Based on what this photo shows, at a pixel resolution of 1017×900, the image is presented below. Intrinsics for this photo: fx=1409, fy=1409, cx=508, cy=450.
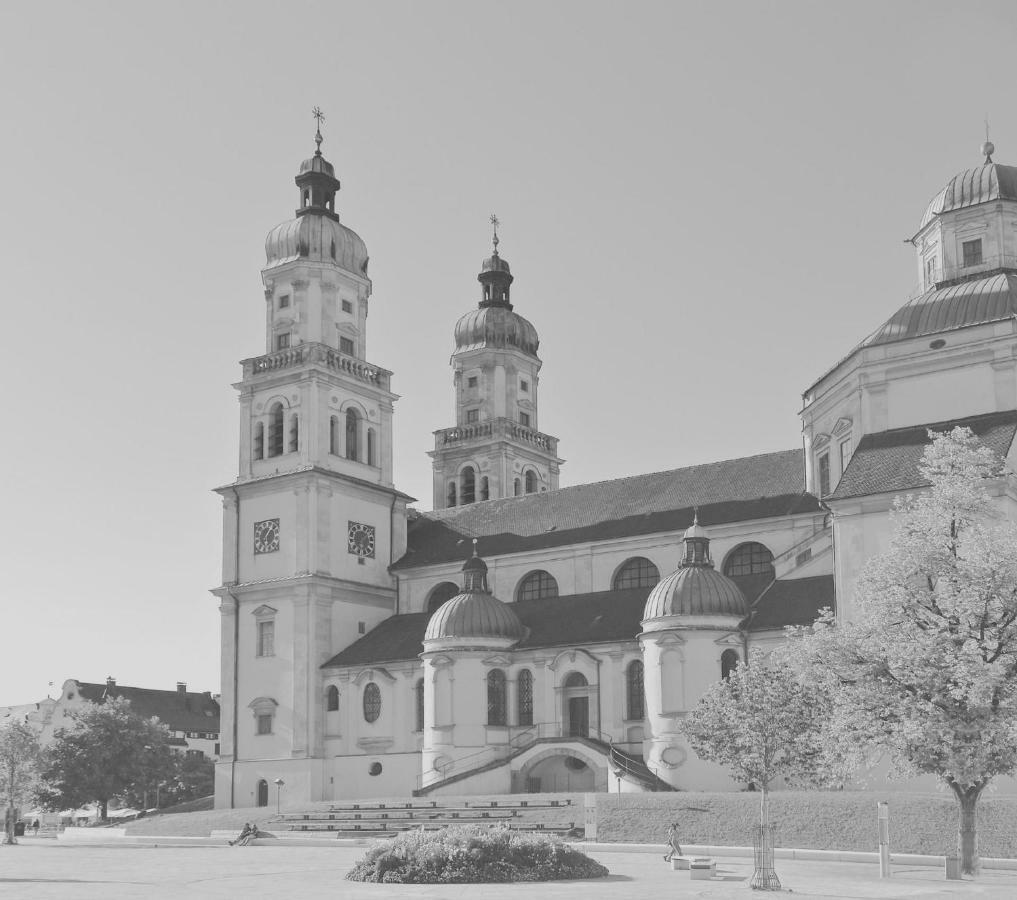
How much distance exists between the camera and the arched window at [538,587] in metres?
66.6

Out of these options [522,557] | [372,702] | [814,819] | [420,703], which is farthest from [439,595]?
[814,819]

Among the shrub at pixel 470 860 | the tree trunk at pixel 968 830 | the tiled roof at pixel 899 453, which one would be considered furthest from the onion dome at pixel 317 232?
the tree trunk at pixel 968 830

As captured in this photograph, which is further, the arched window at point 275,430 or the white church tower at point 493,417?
the white church tower at point 493,417

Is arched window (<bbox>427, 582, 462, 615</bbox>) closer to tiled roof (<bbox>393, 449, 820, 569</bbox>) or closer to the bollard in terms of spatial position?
tiled roof (<bbox>393, 449, 820, 569</bbox>)

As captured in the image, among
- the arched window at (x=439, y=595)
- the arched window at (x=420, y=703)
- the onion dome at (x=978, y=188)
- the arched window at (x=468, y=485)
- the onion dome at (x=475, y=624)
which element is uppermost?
the onion dome at (x=978, y=188)

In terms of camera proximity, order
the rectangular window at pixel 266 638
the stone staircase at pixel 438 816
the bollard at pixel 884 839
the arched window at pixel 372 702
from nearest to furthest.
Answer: the bollard at pixel 884 839
the stone staircase at pixel 438 816
the arched window at pixel 372 702
the rectangular window at pixel 266 638

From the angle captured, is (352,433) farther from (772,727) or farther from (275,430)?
(772,727)

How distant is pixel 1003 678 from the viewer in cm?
2902

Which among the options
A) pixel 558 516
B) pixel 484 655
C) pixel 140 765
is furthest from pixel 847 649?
pixel 140 765

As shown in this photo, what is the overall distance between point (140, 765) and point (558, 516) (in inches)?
1097

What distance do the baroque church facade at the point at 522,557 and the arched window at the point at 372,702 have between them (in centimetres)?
31

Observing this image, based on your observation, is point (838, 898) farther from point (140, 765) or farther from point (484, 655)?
point (140, 765)

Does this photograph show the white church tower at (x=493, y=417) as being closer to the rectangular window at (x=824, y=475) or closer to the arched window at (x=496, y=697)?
the arched window at (x=496, y=697)

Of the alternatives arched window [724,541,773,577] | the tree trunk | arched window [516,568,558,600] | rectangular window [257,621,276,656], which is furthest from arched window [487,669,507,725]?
the tree trunk
